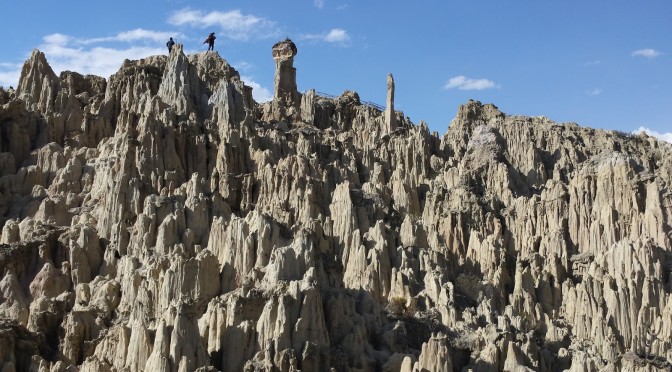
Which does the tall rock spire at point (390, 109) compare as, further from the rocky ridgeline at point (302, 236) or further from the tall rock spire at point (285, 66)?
the tall rock spire at point (285, 66)

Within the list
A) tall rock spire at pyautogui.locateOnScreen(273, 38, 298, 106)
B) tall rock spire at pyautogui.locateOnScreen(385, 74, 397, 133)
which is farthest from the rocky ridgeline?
tall rock spire at pyautogui.locateOnScreen(273, 38, 298, 106)

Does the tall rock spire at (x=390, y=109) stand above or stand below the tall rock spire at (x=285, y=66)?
below

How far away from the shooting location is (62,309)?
81.3 meters

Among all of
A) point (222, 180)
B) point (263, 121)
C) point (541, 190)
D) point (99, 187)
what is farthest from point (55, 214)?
point (541, 190)

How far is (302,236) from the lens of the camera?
277ft

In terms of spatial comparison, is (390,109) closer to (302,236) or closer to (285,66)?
(285,66)

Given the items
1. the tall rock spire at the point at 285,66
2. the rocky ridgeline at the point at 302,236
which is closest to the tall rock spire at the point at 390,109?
the rocky ridgeline at the point at 302,236

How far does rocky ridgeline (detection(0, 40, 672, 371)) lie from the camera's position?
253ft

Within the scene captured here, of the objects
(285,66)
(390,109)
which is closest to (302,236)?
(390,109)

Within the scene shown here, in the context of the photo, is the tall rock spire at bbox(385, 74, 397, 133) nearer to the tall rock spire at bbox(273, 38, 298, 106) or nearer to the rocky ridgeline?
the rocky ridgeline

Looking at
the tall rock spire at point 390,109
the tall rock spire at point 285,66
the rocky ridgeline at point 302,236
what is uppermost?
the tall rock spire at point 285,66

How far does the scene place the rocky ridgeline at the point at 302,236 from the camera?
77.2 meters

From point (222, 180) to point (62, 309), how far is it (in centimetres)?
2006

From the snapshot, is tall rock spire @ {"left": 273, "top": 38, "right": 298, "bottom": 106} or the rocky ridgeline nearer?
the rocky ridgeline
